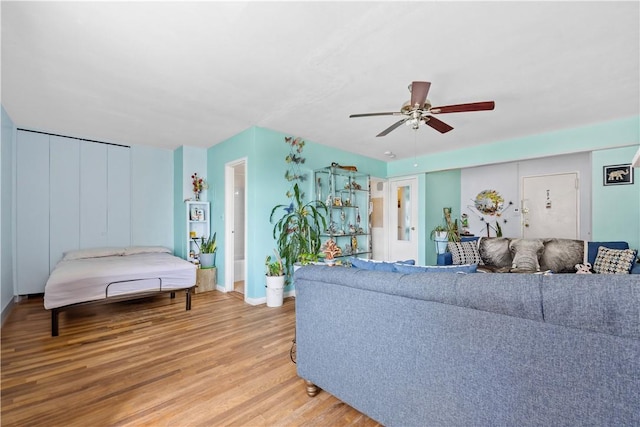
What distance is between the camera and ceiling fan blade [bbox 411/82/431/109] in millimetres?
1930

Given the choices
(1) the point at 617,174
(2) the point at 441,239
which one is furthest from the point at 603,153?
(2) the point at 441,239

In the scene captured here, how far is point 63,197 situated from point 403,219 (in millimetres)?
5814

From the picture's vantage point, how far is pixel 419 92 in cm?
203

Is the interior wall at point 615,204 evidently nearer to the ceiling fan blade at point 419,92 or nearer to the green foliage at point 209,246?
the ceiling fan blade at point 419,92

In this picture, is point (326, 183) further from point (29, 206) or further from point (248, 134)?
point (29, 206)

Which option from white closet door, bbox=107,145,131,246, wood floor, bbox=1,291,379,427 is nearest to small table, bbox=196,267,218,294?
wood floor, bbox=1,291,379,427

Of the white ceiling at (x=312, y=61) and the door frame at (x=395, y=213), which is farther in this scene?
the door frame at (x=395, y=213)

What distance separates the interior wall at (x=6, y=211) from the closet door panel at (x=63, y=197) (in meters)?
0.42

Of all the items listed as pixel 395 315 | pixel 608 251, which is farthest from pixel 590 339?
pixel 608 251

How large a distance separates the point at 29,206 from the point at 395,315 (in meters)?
5.17

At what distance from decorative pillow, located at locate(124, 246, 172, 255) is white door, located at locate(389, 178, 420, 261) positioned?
169 inches

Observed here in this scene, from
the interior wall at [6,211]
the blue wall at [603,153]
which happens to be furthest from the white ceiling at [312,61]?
the interior wall at [6,211]

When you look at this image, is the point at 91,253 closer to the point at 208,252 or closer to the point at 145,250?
the point at 145,250

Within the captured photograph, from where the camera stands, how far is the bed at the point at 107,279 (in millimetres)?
2691
